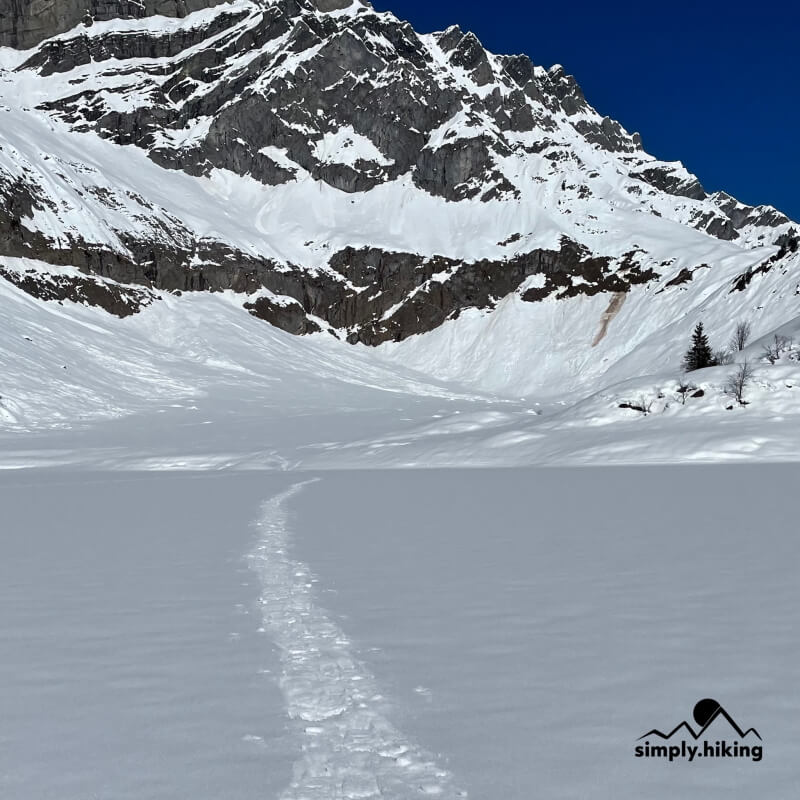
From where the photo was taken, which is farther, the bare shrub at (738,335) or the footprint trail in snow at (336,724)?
the bare shrub at (738,335)

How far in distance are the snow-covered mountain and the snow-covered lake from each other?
252ft

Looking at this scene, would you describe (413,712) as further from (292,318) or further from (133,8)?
(133,8)

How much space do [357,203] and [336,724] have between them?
160 metres

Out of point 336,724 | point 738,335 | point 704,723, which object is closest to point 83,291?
point 738,335

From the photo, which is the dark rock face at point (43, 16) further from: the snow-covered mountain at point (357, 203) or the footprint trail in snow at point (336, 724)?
the footprint trail in snow at point (336, 724)

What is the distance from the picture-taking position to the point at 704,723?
14.1 ft

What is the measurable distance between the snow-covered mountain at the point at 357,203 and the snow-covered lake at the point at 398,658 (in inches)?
3026

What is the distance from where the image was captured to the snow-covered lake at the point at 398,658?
3883mm

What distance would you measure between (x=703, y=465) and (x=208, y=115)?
169 m

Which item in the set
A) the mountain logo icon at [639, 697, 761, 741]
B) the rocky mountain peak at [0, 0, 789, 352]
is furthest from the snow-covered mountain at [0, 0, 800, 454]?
the mountain logo icon at [639, 697, 761, 741]

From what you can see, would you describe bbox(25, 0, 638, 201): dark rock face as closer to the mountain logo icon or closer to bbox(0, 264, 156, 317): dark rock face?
bbox(0, 264, 156, 317): dark rock face

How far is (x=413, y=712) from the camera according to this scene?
4.66m

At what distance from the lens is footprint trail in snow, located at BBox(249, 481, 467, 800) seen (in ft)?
12.5

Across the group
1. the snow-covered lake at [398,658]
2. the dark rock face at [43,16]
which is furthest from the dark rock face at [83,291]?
the dark rock face at [43,16]
